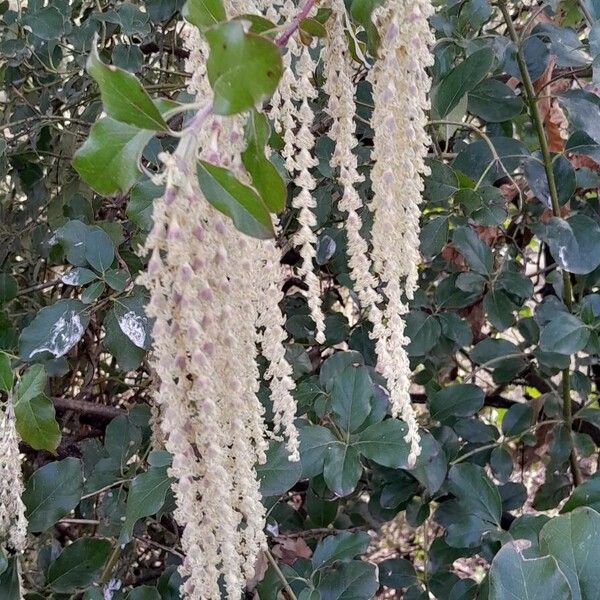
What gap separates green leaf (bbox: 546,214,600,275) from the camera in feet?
3.01

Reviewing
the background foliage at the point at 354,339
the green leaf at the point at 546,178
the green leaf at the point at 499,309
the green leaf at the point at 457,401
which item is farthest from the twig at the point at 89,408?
the green leaf at the point at 546,178

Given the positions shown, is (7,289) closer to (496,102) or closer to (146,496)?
(146,496)

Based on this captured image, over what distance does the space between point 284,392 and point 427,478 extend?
0.43m

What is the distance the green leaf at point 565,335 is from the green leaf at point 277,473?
0.41 metres

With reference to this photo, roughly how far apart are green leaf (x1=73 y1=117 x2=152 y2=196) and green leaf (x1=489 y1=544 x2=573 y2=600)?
1.48 feet

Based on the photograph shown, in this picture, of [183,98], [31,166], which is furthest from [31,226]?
[183,98]

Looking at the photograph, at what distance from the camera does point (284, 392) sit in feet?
1.83

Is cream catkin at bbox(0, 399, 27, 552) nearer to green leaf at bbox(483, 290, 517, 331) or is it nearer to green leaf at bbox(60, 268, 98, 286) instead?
green leaf at bbox(60, 268, 98, 286)

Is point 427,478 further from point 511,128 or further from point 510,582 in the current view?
point 511,128

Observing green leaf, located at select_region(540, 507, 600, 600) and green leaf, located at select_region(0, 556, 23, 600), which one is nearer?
green leaf, located at select_region(540, 507, 600, 600)

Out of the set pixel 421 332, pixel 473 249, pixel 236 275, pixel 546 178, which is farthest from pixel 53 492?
pixel 546 178

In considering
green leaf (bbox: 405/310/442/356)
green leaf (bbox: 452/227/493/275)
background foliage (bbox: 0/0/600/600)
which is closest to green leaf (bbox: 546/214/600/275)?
background foliage (bbox: 0/0/600/600)

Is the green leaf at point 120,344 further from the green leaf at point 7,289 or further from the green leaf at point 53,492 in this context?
the green leaf at point 7,289

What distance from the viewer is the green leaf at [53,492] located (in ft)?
2.70
